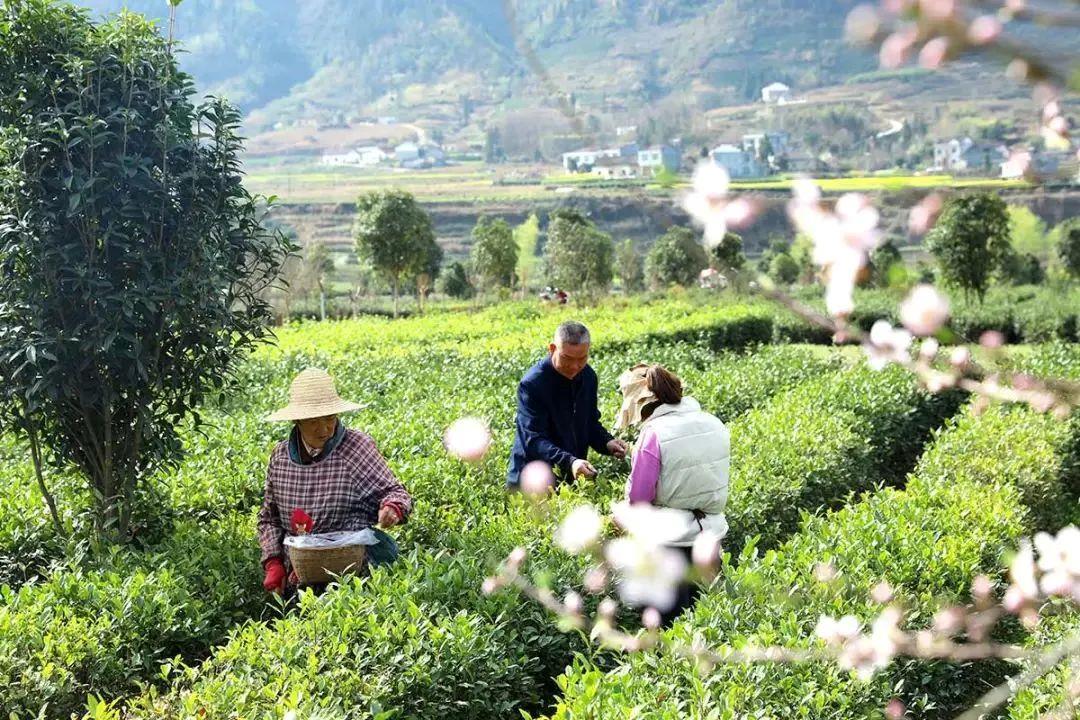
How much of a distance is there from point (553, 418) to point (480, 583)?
1426 millimetres

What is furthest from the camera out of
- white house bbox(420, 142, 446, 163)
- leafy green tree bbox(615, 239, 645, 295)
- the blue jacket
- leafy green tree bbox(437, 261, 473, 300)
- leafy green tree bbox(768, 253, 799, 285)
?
white house bbox(420, 142, 446, 163)

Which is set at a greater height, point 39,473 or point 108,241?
point 108,241

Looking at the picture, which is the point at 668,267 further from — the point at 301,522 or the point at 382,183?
the point at 382,183

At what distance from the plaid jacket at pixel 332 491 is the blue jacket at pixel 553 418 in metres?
1.12

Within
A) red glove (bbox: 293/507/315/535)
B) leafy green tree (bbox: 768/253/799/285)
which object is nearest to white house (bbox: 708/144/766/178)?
red glove (bbox: 293/507/315/535)

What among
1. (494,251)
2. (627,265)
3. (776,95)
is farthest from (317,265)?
(776,95)

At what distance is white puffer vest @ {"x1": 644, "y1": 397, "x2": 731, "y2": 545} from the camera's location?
461cm

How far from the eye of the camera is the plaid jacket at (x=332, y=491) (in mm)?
4844

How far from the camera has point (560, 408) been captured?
19.5ft

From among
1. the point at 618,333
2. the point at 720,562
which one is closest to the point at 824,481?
the point at 720,562

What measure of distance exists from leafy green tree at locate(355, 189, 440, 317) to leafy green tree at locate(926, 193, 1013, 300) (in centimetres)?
1699

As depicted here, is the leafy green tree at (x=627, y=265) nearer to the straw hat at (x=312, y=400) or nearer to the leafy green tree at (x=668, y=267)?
the leafy green tree at (x=668, y=267)

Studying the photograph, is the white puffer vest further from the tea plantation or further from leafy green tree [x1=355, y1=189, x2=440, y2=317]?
leafy green tree [x1=355, y1=189, x2=440, y2=317]

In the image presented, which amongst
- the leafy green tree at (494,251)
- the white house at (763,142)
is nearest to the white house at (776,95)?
the white house at (763,142)
